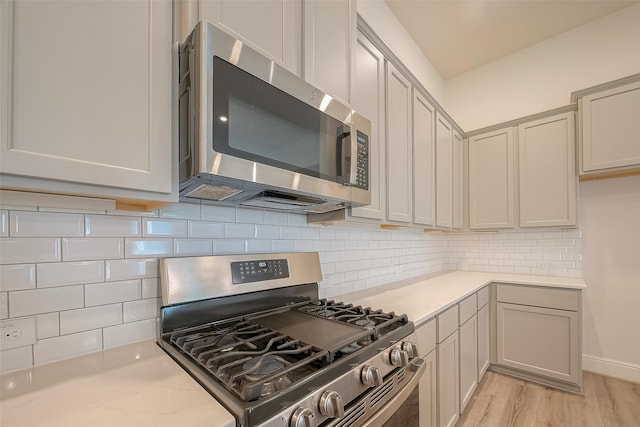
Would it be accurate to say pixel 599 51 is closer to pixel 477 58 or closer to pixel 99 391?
pixel 477 58

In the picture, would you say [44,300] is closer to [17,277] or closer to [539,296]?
[17,277]

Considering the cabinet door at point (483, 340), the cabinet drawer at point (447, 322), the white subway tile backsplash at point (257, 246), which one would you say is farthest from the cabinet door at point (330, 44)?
the cabinet door at point (483, 340)

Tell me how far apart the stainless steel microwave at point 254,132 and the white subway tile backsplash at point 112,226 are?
18cm

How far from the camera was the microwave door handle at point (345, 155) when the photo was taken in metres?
1.18

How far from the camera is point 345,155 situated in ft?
3.96

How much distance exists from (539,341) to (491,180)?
60.4 inches

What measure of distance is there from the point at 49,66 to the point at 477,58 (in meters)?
3.81

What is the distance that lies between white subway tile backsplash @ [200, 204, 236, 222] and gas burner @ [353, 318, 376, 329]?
2.25 ft

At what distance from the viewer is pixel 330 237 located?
5.70 ft

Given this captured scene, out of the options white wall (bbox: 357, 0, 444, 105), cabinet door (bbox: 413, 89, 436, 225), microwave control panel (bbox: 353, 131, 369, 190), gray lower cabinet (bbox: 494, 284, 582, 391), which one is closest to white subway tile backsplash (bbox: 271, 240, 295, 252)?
microwave control panel (bbox: 353, 131, 369, 190)

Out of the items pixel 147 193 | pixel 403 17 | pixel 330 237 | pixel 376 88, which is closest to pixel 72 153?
pixel 147 193

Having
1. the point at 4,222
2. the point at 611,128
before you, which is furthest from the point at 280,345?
the point at 611,128

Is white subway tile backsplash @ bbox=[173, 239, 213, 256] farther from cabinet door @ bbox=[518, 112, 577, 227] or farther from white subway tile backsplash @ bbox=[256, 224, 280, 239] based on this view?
cabinet door @ bbox=[518, 112, 577, 227]

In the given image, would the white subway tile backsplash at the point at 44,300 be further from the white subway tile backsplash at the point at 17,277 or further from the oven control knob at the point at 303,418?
the oven control knob at the point at 303,418
